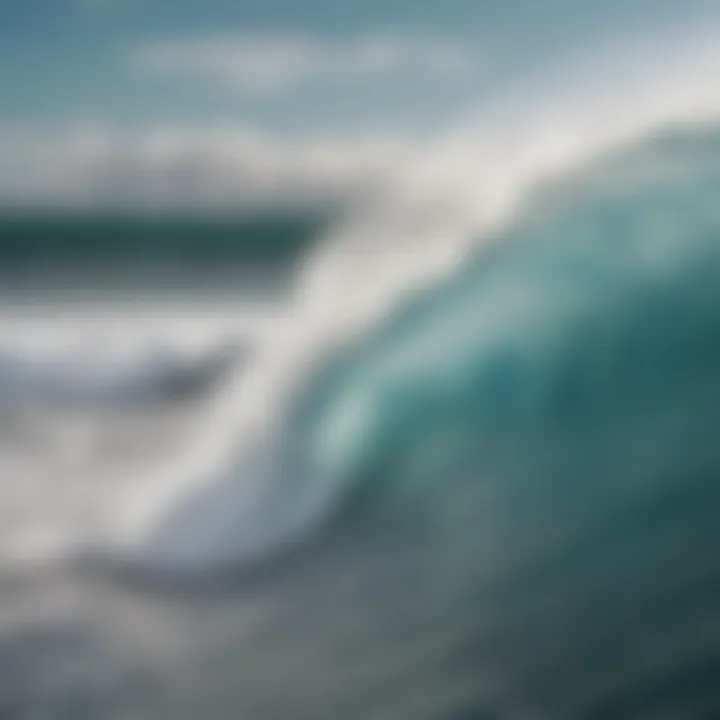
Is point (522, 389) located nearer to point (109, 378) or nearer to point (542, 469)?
point (542, 469)

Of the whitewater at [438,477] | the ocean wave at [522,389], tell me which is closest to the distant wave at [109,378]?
the whitewater at [438,477]

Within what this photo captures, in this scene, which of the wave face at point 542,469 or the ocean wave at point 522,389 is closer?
the wave face at point 542,469

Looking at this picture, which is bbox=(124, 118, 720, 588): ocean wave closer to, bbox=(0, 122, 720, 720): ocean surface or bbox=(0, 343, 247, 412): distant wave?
bbox=(0, 122, 720, 720): ocean surface

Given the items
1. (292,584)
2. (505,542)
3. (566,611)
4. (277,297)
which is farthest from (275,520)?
(277,297)

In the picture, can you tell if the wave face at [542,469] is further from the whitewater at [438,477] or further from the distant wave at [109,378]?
the distant wave at [109,378]

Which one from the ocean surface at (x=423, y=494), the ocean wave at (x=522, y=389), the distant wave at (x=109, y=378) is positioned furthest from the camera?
the distant wave at (x=109, y=378)

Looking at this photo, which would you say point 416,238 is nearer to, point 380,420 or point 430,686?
point 380,420

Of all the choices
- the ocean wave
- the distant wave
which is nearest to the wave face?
the ocean wave

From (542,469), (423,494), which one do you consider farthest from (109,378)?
(542,469)

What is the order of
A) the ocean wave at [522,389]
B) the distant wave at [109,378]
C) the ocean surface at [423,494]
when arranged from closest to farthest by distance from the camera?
the ocean surface at [423,494] < the ocean wave at [522,389] < the distant wave at [109,378]
